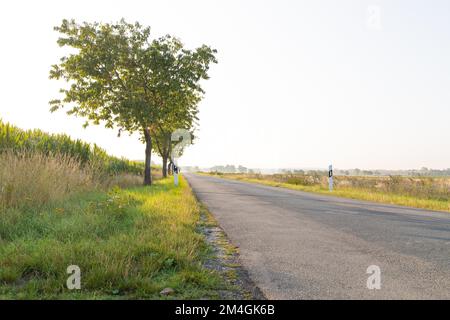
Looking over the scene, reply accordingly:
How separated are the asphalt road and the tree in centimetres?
1460

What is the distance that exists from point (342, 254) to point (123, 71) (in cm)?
2134

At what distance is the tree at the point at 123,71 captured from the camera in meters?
21.3

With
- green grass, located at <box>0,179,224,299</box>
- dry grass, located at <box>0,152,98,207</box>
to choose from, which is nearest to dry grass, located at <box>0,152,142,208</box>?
dry grass, located at <box>0,152,98,207</box>

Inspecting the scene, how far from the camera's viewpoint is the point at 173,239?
16.9ft

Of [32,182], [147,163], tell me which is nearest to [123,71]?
[147,163]

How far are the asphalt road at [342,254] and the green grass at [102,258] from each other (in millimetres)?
811

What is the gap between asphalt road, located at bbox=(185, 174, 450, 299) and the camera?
3.57 meters

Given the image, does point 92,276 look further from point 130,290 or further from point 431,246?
point 431,246

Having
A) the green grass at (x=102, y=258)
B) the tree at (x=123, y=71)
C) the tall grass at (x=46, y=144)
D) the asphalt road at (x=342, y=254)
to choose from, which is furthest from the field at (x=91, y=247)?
the tree at (x=123, y=71)

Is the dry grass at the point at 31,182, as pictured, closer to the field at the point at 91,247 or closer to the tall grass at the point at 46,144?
the field at the point at 91,247

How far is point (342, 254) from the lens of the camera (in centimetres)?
509

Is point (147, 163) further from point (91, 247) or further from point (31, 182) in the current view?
point (91, 247)
